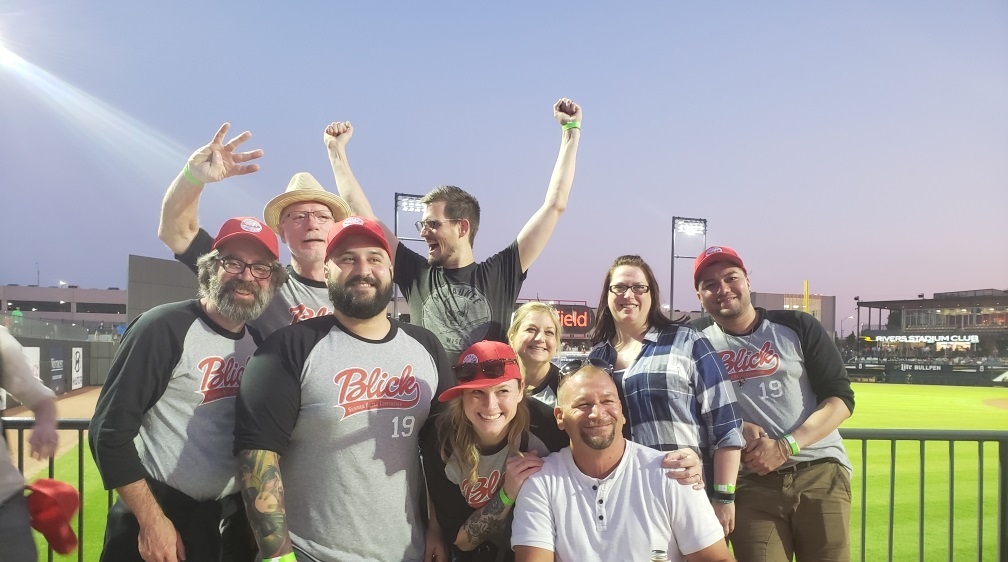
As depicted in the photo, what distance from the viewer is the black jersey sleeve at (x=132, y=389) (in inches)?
105

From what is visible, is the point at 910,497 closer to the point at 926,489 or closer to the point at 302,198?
the point at 926,489

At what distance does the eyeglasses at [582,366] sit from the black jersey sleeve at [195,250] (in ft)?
6.74

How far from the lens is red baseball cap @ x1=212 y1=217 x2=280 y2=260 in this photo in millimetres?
3023

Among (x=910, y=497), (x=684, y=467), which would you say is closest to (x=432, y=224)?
(x=684, y=467)

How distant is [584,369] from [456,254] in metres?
1.27

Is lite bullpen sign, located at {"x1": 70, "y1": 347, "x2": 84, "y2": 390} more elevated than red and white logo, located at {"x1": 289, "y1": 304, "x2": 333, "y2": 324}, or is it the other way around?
red and white logo, located at {"x1": 289, "y1": 304, "x2": 333, "y2": 324}

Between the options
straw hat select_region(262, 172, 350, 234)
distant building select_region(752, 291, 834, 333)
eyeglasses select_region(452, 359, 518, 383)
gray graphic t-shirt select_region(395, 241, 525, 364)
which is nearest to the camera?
eyeglasses select_region(452, 359, 518, 383)

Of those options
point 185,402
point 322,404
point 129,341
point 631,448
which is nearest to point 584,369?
point 631,448

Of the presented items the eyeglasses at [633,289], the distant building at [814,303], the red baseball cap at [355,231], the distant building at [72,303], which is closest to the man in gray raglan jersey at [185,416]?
the red baseball cap at [355,231]

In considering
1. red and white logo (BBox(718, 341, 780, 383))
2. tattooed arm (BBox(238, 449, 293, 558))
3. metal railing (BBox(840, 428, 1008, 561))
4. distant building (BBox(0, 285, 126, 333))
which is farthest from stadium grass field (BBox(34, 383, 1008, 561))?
distant building (BBox(0, 285, 126, 333))

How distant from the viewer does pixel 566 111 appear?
179 inches

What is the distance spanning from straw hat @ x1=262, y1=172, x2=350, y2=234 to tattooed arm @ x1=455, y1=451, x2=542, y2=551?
71.2 inches

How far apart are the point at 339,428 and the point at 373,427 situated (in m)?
0.14

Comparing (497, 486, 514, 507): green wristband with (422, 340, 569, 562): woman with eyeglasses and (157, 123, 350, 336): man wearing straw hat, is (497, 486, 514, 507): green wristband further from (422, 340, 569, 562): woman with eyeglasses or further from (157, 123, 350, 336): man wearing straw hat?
(157, 123, 350, 336): man wearing straw hat
